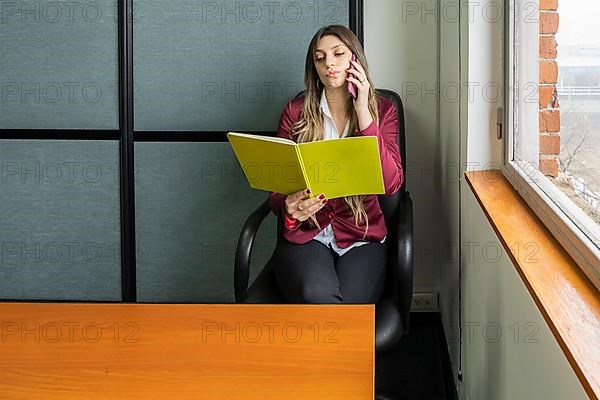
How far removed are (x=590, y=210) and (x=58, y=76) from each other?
91.3 inches

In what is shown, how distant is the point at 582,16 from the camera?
1.60 m

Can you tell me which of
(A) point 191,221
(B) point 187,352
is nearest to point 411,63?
(A) point 191,221

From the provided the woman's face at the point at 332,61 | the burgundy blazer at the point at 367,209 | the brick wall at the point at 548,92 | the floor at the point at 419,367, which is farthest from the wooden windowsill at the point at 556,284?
the floor at the point at 419,367

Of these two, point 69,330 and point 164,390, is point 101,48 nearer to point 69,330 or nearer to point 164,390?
point 69,330

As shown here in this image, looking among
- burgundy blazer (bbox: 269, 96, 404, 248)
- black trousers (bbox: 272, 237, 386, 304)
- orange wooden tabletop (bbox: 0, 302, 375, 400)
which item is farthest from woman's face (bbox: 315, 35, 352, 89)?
orange wooden tabletop (bbox: 0, 302, 375, 400)

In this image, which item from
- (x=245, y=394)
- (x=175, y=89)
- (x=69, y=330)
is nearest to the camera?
(x=245, y=394)

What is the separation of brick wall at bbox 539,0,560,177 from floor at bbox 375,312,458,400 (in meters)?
0.89

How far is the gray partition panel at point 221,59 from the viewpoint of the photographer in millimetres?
3285

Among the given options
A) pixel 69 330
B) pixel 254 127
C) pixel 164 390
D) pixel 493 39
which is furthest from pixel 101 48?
pixel 164 390

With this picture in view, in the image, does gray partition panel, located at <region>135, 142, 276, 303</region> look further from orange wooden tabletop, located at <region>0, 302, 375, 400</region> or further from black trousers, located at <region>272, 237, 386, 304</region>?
orange wooden tabletop, located at <region>0, 302, 375, 400</region>

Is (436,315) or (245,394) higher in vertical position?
(245,394)

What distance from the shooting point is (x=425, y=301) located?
3.59 m

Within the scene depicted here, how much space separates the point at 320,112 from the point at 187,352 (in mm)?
1276

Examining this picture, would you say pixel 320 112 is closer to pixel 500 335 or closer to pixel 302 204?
pixel 302 204
